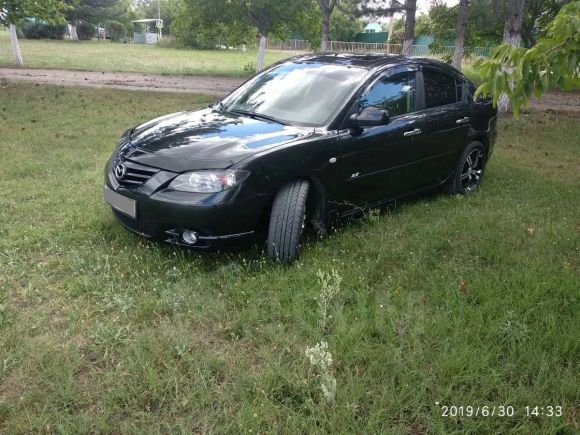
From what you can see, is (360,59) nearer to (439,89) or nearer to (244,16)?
(439,89)

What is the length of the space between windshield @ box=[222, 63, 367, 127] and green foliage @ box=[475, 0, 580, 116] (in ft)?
5.76

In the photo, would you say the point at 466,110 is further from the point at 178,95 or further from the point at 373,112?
the point at 178,95

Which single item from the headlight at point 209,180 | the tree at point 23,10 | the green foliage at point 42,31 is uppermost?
the green foliage at point 42,31

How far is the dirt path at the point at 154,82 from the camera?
47.9ft

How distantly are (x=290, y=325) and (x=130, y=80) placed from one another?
50.9 feet

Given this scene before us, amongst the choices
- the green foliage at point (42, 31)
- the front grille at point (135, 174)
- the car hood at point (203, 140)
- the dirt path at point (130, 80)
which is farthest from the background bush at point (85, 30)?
the front grille at point (135, 174)

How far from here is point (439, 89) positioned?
5.40 m

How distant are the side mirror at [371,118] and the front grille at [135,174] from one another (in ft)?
5.51

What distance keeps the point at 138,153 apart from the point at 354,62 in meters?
2.24

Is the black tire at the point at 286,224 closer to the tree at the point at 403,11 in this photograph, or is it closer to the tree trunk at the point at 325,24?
the tree at the point at 403,11

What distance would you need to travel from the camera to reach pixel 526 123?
1093 centimetres

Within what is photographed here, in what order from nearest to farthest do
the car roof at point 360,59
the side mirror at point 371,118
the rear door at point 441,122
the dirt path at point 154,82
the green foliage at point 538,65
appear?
the green foliage at point 538,65 → the side mirror at point 371,118 → the car roof at point 360,59 → the rear door at point 441,122 → the dirt path at point 154,82

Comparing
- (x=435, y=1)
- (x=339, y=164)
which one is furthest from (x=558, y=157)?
(x=435, y=1)

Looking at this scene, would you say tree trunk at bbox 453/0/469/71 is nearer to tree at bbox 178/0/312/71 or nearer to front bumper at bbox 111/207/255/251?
tree at bbox 178/0/312/71
